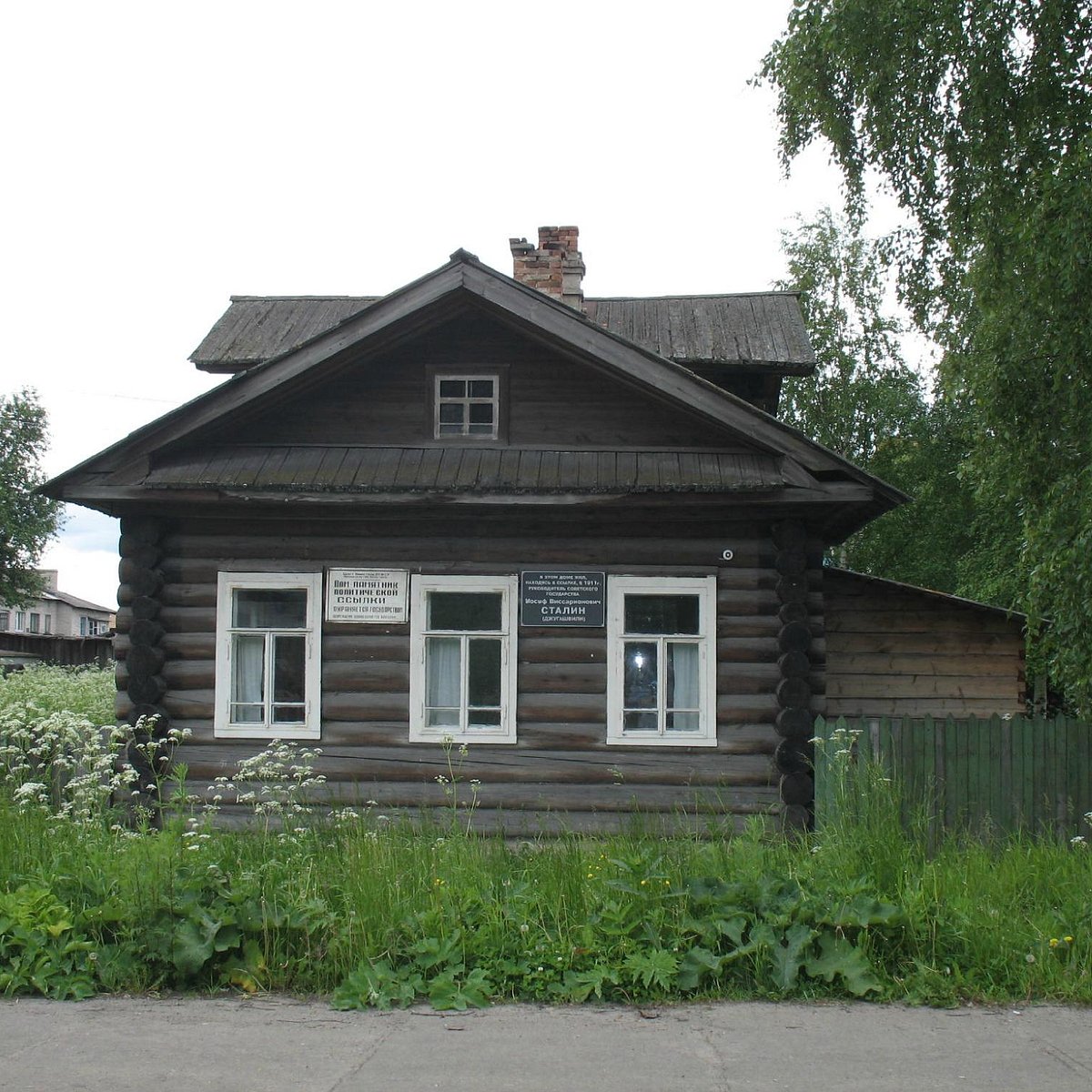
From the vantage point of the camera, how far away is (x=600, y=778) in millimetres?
10211

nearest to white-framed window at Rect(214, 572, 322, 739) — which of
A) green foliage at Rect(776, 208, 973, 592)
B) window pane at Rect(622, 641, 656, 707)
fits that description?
window pane at Rect(622, 641, 656, 707)

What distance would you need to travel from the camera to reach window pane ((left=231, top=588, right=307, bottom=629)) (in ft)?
34.6

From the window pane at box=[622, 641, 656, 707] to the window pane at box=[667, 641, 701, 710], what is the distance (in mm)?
147

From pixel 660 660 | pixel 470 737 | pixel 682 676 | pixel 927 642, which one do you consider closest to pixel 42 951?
pixel 470 737

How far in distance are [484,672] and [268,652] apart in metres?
2.00

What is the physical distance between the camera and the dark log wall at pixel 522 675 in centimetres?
1020

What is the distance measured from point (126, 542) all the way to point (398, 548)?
252 cm

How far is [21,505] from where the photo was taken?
163 feet

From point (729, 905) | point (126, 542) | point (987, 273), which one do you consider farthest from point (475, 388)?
point (729, 905)

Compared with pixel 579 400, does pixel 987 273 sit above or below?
above

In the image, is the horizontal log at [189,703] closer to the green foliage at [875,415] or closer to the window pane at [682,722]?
the window pane at [682,722]

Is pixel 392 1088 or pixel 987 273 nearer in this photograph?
pixel 392 1088

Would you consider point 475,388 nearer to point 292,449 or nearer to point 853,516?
point 292,449

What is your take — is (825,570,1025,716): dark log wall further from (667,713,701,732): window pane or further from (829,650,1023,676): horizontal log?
(667,713,701,732): window pane
